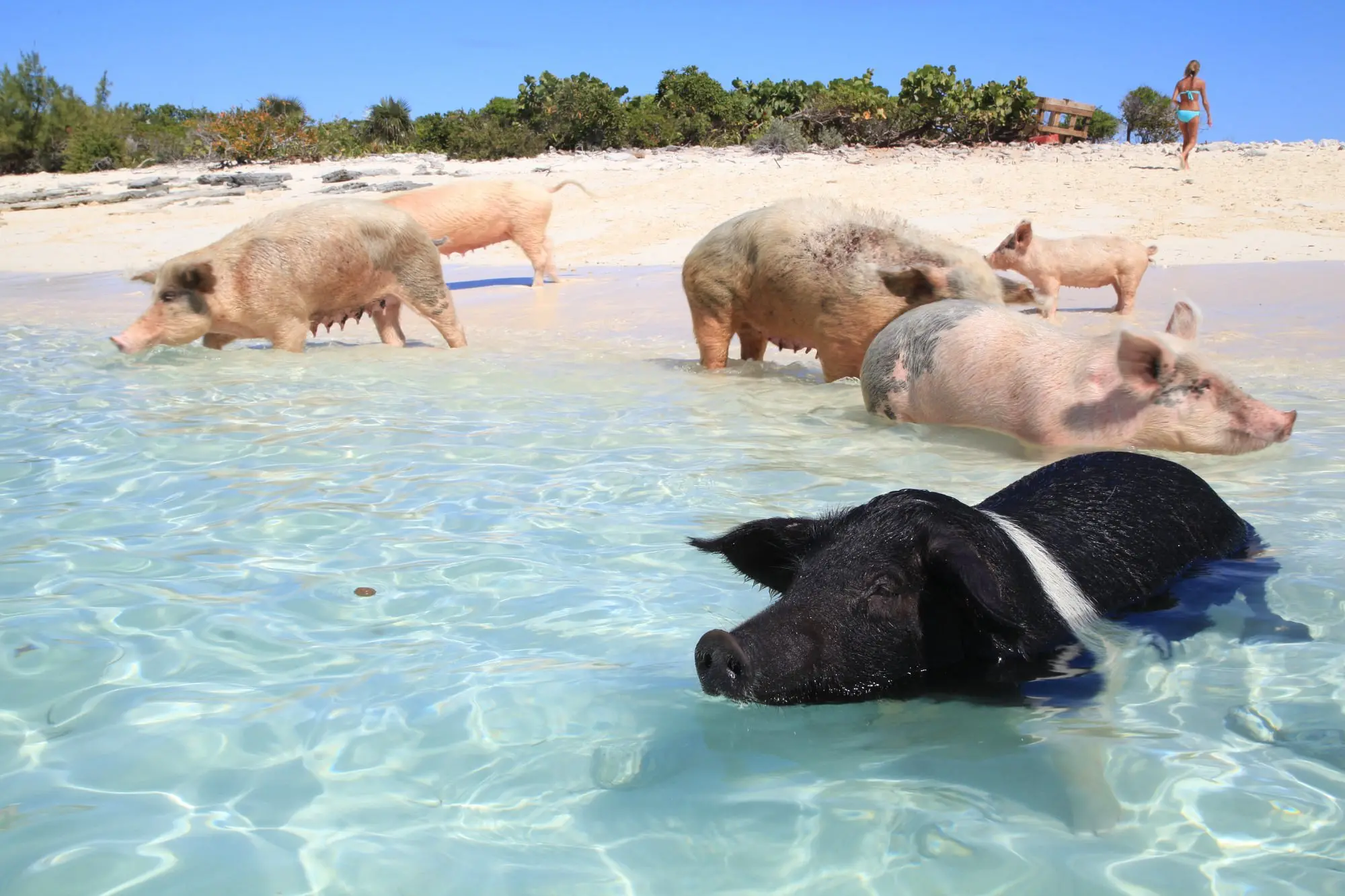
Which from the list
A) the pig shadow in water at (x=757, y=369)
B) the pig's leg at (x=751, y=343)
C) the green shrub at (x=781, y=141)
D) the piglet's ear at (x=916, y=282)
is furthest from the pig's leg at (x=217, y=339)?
the green shrub at (x=781, y=141)

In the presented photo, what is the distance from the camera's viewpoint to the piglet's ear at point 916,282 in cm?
737

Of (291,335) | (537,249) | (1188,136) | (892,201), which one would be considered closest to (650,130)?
(892,201)

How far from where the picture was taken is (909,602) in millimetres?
2941

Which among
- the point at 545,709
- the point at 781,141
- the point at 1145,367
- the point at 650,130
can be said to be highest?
the point at 650,130

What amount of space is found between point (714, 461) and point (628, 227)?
12451 millimetres

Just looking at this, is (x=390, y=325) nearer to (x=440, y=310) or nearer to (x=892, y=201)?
(x=440, y=310)

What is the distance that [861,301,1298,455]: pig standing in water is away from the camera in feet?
18.1

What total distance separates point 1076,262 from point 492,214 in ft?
22.6

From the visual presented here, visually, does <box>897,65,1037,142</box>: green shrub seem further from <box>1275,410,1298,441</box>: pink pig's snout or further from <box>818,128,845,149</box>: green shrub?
<box>1275,410,1298,441</box>: pink pig's snout

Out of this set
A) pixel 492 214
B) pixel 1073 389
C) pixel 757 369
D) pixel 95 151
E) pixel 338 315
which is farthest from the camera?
pixel 95 151

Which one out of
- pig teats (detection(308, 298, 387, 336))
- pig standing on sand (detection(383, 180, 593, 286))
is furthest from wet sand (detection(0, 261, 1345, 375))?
pig teats (detection(308, 298, 387, 336))

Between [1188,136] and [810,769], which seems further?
[1188,136]

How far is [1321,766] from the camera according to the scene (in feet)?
8.68

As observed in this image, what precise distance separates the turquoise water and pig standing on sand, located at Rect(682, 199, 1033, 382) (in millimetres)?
1633
